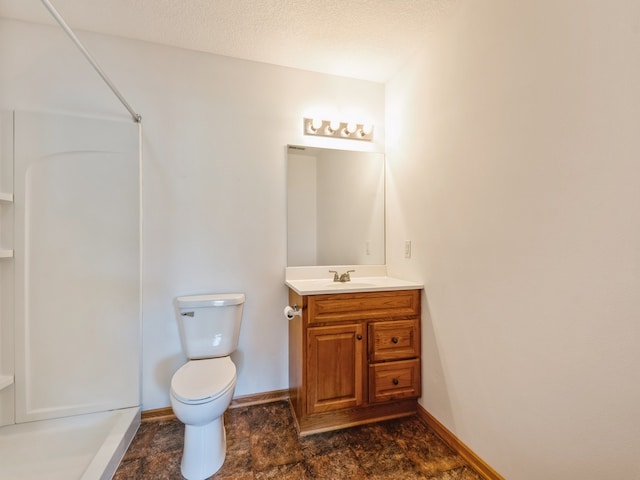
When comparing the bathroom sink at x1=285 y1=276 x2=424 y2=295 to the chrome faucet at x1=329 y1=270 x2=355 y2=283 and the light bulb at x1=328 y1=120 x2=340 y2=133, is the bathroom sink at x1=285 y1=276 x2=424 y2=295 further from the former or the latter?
the light bulb at x1=328 y1=120 x2=340 y2=133

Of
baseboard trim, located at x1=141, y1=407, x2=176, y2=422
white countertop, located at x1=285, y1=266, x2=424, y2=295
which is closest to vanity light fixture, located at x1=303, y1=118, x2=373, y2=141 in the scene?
white countertop, located at x1=285, y1=266, x2=424, y2=295

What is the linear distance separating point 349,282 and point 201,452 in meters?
1.30

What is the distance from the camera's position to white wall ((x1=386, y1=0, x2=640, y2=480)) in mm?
901

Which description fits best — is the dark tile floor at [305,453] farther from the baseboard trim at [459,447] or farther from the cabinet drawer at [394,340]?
the cabinet drawer at [394,340]

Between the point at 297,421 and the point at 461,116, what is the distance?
6.79 ft

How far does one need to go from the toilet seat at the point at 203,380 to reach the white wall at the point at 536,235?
4.10 ft

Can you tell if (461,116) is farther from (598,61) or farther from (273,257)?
(273,257)

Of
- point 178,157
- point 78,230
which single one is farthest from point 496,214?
point 78,230

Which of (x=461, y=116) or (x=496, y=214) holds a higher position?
(x=461, y=116)

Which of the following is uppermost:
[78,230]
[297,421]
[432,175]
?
[432,175]

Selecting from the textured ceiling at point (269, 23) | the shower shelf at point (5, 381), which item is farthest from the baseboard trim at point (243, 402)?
the textured ceiling at point (269, 23)

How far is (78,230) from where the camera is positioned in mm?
1738

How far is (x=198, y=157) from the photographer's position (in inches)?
77.6

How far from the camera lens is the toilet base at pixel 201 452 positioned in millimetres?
1379
